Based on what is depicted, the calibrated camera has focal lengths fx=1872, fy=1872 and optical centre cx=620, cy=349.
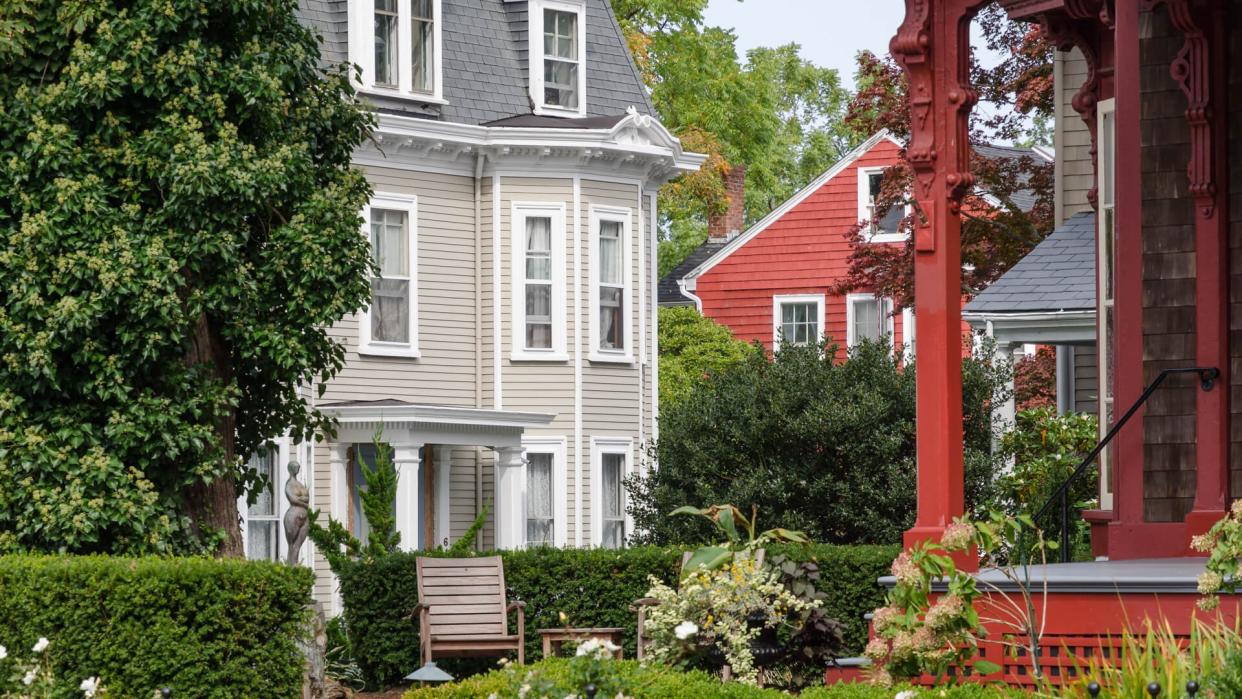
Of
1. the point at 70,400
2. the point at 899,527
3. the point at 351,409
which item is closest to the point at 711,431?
the point at 899,527

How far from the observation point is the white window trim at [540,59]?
2588 centimetres

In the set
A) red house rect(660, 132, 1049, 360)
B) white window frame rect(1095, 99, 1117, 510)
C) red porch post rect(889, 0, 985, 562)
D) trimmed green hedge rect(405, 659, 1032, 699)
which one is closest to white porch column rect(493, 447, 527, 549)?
white window frame rect(1095, 99, 1117, 510)

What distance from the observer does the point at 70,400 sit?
13680 millimetres

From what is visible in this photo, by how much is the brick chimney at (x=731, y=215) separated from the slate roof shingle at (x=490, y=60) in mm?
12770

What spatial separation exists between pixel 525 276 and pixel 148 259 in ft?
38.3

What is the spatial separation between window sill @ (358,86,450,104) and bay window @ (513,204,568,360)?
1757 mm

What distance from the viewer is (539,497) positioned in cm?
2531

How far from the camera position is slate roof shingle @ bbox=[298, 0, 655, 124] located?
2397cm

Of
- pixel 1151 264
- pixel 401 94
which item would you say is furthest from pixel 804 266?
pixel 1151 264

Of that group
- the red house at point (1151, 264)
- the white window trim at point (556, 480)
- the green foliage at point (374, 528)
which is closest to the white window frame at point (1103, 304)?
the red house at point (1151, 264)

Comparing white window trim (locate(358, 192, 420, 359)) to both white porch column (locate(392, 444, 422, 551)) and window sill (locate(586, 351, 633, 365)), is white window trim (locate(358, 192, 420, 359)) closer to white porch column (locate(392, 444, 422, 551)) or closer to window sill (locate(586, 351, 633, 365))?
white porch column (locate(392, 444, 422, 551))

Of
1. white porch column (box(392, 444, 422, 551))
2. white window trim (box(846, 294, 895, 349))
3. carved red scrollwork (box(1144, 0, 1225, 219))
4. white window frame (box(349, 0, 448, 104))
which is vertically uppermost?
white window frame (box(349, 0, 448, 104))

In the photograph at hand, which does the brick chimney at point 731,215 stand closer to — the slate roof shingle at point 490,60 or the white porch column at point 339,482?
the slate roof shingle at point 490,60

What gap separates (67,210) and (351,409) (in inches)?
367
